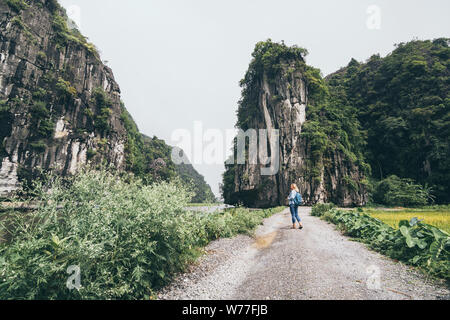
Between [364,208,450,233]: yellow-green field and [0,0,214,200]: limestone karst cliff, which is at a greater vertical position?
[0,0,214,200]: limestone karst cliff

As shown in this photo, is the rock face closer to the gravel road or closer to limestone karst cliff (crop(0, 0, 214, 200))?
limestone karst cliff (crop(0, 0, 214, 200))

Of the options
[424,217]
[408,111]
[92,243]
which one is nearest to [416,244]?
[92,243]

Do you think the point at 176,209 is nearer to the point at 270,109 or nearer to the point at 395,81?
the point at 270,109

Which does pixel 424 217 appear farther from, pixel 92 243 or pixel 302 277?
pixel 92 243

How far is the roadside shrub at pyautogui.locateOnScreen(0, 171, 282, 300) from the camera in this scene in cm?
237

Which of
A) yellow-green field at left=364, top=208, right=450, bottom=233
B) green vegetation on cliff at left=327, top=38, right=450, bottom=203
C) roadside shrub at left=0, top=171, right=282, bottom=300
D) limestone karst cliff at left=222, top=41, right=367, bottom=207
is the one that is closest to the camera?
roadside shrub at left=0, top=171, right=282, bottom=300

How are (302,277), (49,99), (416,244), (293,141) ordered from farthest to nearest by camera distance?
(49,99) < (293,141) < (416,244) < (302,277)

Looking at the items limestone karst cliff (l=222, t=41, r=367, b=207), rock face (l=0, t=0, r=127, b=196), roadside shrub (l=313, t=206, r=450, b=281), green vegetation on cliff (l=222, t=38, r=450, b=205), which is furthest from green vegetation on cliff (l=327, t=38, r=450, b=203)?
rock face (l=0, t=0, r=127, b=196)

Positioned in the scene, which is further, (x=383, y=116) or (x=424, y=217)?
(x=383, y=116)

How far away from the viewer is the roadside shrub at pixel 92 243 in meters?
2.37

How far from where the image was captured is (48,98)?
1566 inches

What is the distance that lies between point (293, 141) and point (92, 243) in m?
38.1

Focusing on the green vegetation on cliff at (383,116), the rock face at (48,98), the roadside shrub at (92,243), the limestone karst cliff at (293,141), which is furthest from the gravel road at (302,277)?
the rock face at (48,98)

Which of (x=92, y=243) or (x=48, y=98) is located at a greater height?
(x=48, y=98)
